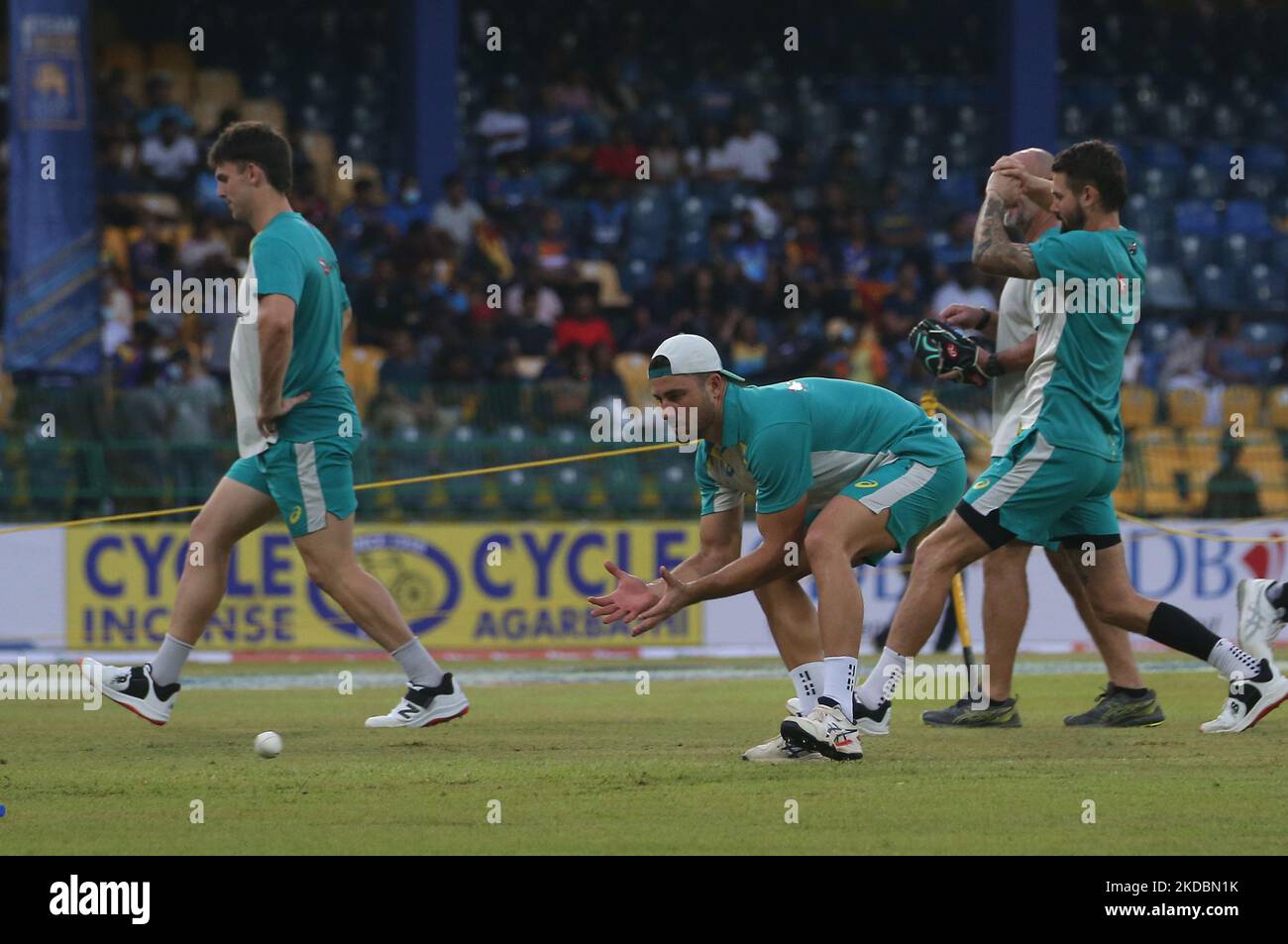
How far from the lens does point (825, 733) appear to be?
7727 mm

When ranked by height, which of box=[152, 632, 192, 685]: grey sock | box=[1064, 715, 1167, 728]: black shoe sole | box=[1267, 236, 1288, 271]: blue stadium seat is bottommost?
box=[1064, 715, 1167, 728]: black shoe sole

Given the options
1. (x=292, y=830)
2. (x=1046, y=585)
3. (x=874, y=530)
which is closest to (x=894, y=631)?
(x=874, y=530)

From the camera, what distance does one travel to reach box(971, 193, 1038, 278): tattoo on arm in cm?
838

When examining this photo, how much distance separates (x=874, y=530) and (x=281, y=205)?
9.93 feet

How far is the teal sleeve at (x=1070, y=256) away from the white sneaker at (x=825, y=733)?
2.05 meters

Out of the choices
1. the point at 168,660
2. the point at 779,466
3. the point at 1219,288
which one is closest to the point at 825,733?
the point at 779,466

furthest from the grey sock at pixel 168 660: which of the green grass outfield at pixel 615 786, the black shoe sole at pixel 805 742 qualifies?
the black shoe sole at pixel 805 742

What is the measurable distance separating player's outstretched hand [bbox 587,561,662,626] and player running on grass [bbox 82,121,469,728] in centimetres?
186

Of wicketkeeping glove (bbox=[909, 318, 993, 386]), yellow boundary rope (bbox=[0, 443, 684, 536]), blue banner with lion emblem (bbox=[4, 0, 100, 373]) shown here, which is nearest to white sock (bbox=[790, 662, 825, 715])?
wicketkeeping glove (bbox=[909, 318, 993, 386])

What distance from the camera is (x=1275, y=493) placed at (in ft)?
55.5

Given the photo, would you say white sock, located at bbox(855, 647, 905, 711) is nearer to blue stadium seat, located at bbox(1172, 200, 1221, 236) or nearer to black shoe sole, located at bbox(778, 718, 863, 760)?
black shoe sole, located at bbox(778, 718, 863, 760)

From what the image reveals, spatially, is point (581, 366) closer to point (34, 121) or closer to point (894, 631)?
point (34, 121)

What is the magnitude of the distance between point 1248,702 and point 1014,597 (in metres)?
1.15
